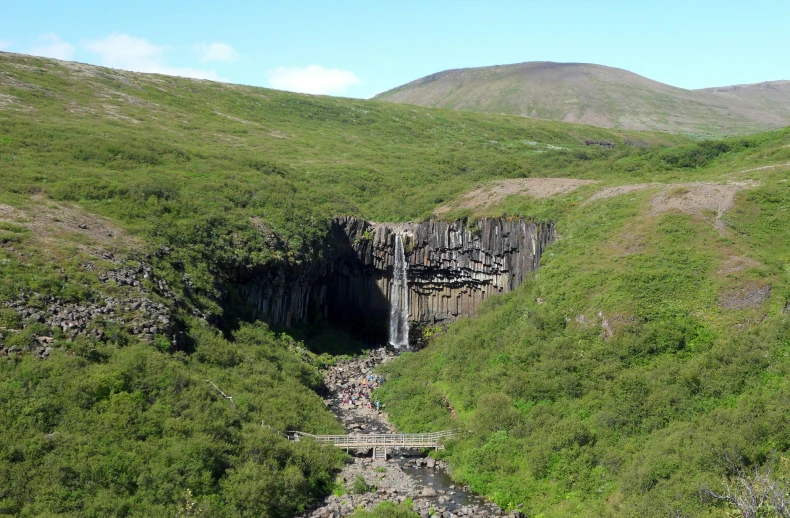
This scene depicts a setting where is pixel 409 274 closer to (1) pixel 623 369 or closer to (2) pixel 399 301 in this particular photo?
(2) pixel 399 301

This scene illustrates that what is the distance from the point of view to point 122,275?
4038 cm

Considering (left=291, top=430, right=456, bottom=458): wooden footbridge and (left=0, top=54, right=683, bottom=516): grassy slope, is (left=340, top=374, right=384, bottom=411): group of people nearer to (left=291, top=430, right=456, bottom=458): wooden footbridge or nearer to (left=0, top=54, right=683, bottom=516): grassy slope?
(left=0, top=54, right=683, bottom=516): grassy slope

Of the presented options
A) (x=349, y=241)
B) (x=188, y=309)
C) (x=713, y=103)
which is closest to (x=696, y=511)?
(x=188, y=309)

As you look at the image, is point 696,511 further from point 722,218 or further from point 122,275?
point 122,275

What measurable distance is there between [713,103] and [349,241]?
170406 mm

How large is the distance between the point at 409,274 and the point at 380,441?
82.2ft

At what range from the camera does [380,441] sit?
36.5 meters

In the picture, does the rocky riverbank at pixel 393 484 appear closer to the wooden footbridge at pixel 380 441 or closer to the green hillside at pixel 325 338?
the wooden footbridge at pixel 380 441

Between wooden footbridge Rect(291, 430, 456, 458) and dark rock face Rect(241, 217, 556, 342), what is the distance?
17.2 meters

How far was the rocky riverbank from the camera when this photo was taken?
98.1 feet

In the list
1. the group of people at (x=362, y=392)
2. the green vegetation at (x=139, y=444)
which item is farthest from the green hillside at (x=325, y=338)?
the group of people at (x=362, y=392)

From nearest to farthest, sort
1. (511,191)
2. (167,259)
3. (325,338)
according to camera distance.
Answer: (167,259) < (325,338) < (511,191)

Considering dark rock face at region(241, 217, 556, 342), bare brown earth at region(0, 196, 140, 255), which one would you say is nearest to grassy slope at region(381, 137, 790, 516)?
dark rock face at region(241, 217, 556, 342)

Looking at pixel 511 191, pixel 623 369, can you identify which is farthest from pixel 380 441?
pixel 511 191
